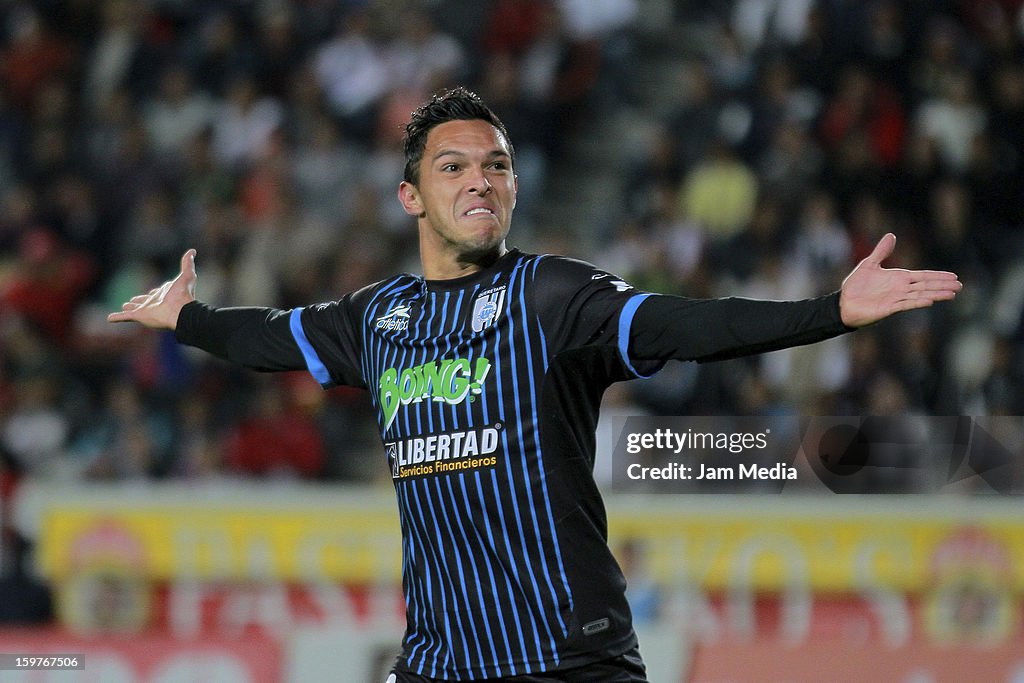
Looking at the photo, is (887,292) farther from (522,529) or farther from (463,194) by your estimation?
(463,194)

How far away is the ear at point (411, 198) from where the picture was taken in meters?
3.79

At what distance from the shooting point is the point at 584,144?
1086 centimetres

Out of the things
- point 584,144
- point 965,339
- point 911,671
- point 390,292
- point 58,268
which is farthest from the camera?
point 584,144

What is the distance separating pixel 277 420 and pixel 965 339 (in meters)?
4.37

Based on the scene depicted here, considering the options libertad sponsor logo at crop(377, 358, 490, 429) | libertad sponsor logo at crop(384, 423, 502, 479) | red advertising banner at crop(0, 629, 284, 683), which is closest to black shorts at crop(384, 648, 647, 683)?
libertad sponsor logo at crop(384, 423, 502, 479)

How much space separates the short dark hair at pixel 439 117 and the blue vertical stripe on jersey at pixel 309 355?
0.60m

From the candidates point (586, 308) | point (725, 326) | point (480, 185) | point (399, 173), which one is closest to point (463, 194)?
point (480, 185)

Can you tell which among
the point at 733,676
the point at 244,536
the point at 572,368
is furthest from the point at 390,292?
the point at 244,536

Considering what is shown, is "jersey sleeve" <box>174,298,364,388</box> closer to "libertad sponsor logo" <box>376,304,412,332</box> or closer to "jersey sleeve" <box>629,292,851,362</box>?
"libertad sponsor logo" <box>376,304,412,332</box>

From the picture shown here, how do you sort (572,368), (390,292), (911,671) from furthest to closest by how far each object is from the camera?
(911,671) < (390,292) < (572,368)

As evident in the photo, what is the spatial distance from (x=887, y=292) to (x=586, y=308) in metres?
0.77

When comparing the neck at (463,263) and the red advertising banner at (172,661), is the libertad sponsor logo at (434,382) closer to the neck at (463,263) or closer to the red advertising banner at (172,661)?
the neck at (463,263)

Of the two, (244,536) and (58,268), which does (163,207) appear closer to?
(58,268)

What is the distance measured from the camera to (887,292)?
2.92m
